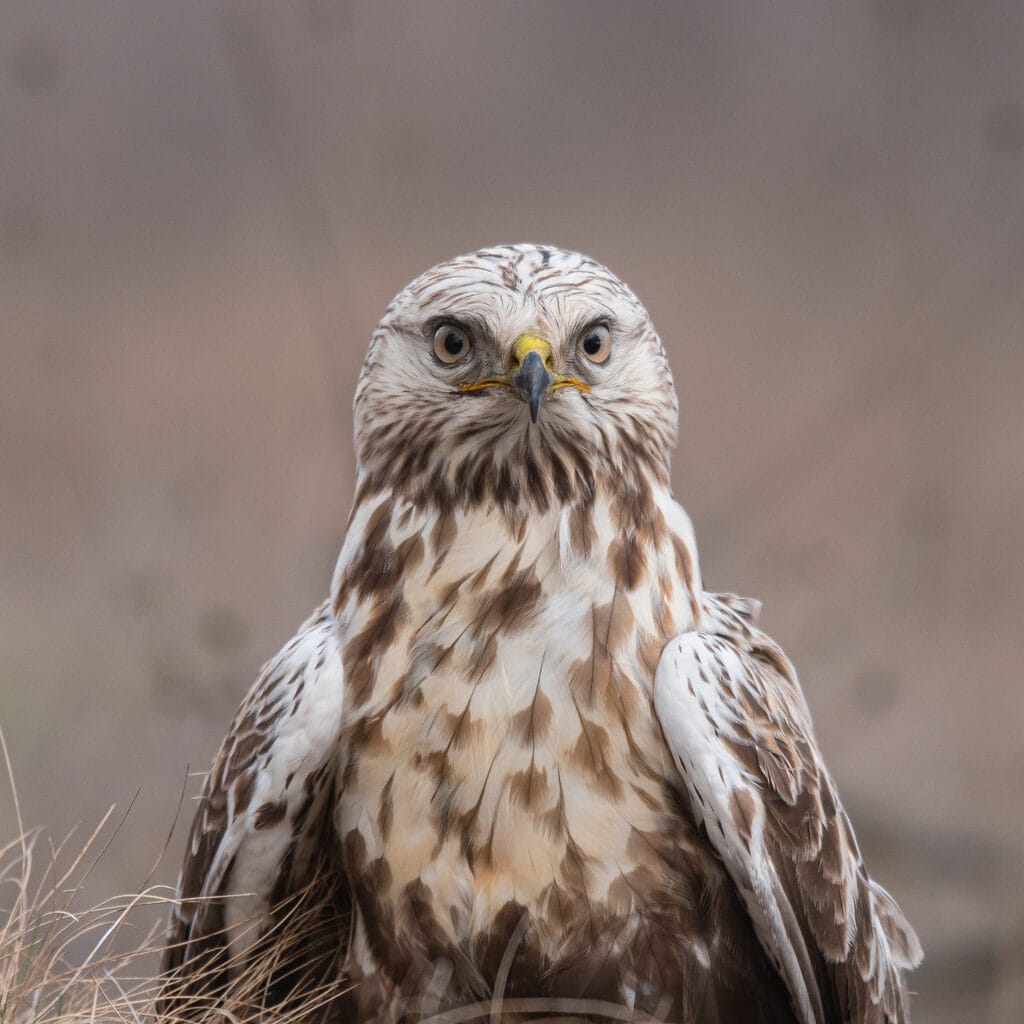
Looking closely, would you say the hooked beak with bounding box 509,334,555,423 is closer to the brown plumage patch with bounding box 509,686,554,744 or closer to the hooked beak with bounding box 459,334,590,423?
the hooked beak with bounding box 459,334,590,423

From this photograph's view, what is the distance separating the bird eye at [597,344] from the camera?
70.6 inches

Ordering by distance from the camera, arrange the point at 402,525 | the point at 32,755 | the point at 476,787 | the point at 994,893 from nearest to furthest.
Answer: the point at 476,787 → the point at 402,525 → the point at 32,755 → the point at 994,893

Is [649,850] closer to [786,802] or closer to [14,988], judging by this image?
[786,802]

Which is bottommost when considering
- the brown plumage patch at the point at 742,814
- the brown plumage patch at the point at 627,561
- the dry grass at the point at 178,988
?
the dry grass at the point at 178,988

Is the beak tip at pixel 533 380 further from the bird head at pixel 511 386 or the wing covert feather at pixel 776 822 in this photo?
the wing covert feather at pixel 776 822

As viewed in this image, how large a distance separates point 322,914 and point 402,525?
0.56 meters

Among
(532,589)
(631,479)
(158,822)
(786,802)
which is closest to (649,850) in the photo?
(786,802)

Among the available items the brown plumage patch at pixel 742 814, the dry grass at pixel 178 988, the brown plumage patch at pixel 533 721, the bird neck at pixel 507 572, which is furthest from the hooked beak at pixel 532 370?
the dry grass at pixel 178 988

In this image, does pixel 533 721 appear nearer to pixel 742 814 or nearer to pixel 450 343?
pixel 742 814

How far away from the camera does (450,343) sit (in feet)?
5.87

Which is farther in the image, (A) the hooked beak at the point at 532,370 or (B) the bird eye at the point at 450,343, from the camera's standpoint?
(B) the bird eye at the point at 450,343

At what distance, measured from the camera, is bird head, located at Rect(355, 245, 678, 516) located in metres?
1.75

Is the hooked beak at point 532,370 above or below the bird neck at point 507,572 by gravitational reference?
above

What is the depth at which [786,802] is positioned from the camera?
1749mm
